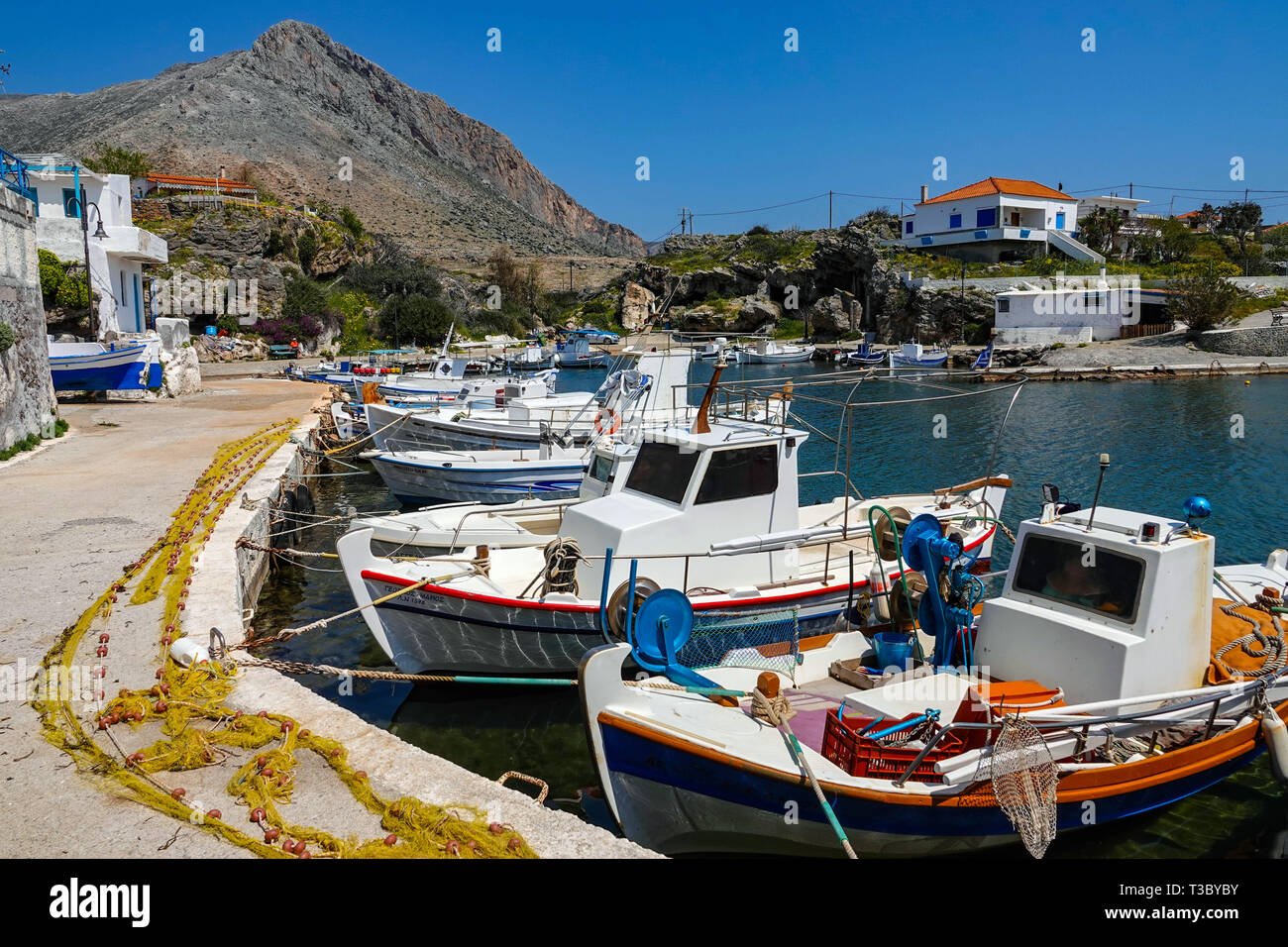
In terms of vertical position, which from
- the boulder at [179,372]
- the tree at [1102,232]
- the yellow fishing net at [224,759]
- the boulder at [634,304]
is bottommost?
the yellow fishing net at [224,759]

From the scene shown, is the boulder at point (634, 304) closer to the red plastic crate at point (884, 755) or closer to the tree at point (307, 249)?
the tree at point (307, 249)

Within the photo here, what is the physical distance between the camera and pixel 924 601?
8.08 m

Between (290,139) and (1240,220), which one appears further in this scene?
(290,139)

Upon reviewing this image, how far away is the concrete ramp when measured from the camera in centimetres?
7494

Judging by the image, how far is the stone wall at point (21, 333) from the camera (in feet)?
56.5

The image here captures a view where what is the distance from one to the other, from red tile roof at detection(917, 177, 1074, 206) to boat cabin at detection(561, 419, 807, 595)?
77.8 meters

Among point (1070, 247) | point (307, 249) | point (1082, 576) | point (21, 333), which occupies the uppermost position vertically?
point (1070, 247)

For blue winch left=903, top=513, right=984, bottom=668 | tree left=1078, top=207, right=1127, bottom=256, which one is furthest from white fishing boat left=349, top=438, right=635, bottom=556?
tree left=1078, top=207, right=1127, bottom=256

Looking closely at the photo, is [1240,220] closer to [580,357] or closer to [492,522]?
[580,357]

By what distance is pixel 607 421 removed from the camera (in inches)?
755

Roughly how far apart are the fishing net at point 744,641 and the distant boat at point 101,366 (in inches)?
994

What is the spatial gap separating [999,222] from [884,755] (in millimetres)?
82255

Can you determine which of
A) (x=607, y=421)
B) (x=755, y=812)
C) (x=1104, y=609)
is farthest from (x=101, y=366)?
(x=1104, y=609)

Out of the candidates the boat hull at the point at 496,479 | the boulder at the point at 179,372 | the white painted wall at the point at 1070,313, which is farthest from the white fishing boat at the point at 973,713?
the white painted wall at the point at 1070,313
